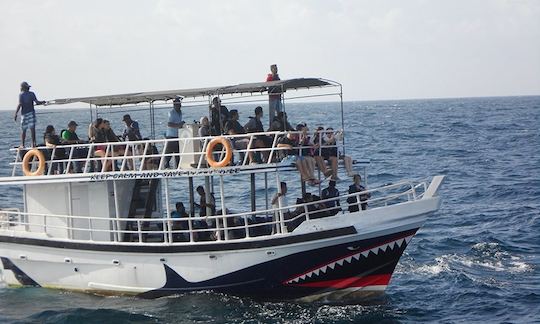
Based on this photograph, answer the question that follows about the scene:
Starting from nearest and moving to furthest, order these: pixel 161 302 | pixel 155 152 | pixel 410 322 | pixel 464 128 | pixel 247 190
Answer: pixel 410 322, pixel 161 302, pixel 155 152, pixel 247 190, pixel 464 128

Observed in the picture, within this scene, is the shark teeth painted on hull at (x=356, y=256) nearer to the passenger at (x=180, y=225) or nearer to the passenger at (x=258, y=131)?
the passenger at (x=258, y=131)

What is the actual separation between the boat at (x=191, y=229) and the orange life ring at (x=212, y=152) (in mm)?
24

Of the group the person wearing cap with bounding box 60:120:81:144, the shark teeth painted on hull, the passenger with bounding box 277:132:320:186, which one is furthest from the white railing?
the person wearing cap with bounding box 60:120:81:144

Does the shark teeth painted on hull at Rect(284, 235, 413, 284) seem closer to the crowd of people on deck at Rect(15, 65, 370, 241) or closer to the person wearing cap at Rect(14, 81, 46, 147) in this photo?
the crowd of people on deck at Rect(15, 65, 370, 241)

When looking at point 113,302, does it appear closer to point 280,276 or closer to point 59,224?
point 59,224

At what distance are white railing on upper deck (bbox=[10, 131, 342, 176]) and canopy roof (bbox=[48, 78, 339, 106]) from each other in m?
1.14

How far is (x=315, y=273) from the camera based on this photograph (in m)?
19.1

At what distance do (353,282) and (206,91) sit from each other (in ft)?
18.1

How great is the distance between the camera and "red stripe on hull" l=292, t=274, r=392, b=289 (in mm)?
19234

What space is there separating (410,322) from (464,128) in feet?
210

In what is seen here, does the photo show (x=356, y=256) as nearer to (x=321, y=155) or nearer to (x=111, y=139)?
(x=321, y=155)

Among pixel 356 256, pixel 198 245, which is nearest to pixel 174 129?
pixel 198 245

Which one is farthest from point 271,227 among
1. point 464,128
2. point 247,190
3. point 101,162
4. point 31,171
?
point 464,128

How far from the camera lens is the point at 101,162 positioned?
2106 cm
